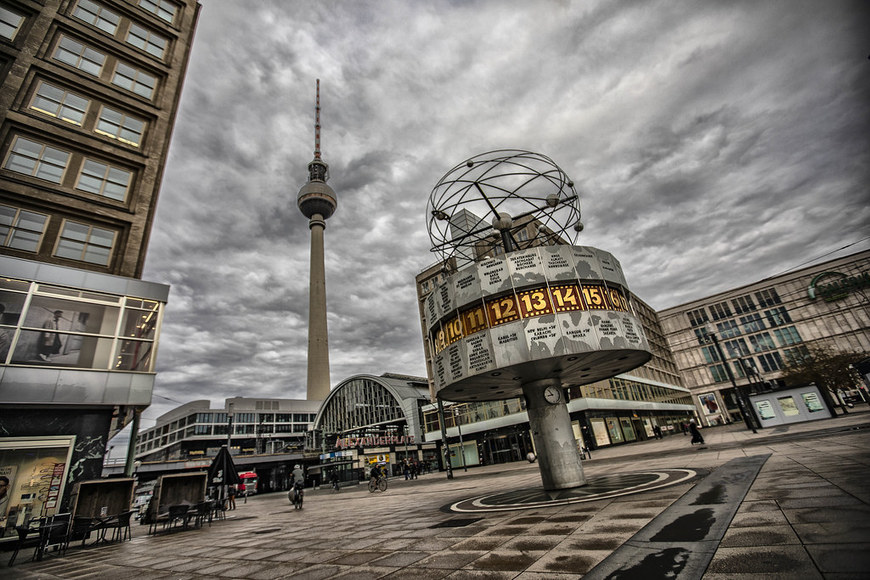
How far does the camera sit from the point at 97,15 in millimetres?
23188

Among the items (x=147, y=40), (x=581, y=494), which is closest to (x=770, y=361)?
(x=581, y=494)

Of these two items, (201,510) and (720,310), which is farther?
(720,310)

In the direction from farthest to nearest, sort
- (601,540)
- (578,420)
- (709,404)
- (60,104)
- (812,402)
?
1. (709,404)
2. (578,420)
3. (812,402)
4. (60,104)
5. (601,540)

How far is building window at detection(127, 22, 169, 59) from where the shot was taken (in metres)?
24.3

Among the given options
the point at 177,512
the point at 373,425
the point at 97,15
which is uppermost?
the point at 97,15

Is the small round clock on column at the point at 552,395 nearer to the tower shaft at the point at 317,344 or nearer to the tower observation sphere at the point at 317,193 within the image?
the tower shaft at the point at 317,344

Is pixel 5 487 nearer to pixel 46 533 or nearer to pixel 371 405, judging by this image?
pixel 46 533

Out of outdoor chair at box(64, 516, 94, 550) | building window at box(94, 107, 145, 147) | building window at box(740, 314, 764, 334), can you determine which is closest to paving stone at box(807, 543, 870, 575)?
outdoor chair at box(64, 516, 94, 550)

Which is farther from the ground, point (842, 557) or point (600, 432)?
point (600, 432)

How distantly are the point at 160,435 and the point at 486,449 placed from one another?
11359 cm

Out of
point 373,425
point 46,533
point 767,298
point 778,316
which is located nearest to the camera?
point 46,533

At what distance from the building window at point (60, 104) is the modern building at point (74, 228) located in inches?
2.4

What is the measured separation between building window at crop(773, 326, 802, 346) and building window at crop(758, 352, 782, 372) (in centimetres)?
266

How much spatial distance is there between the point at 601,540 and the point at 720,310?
95095 millimetres
